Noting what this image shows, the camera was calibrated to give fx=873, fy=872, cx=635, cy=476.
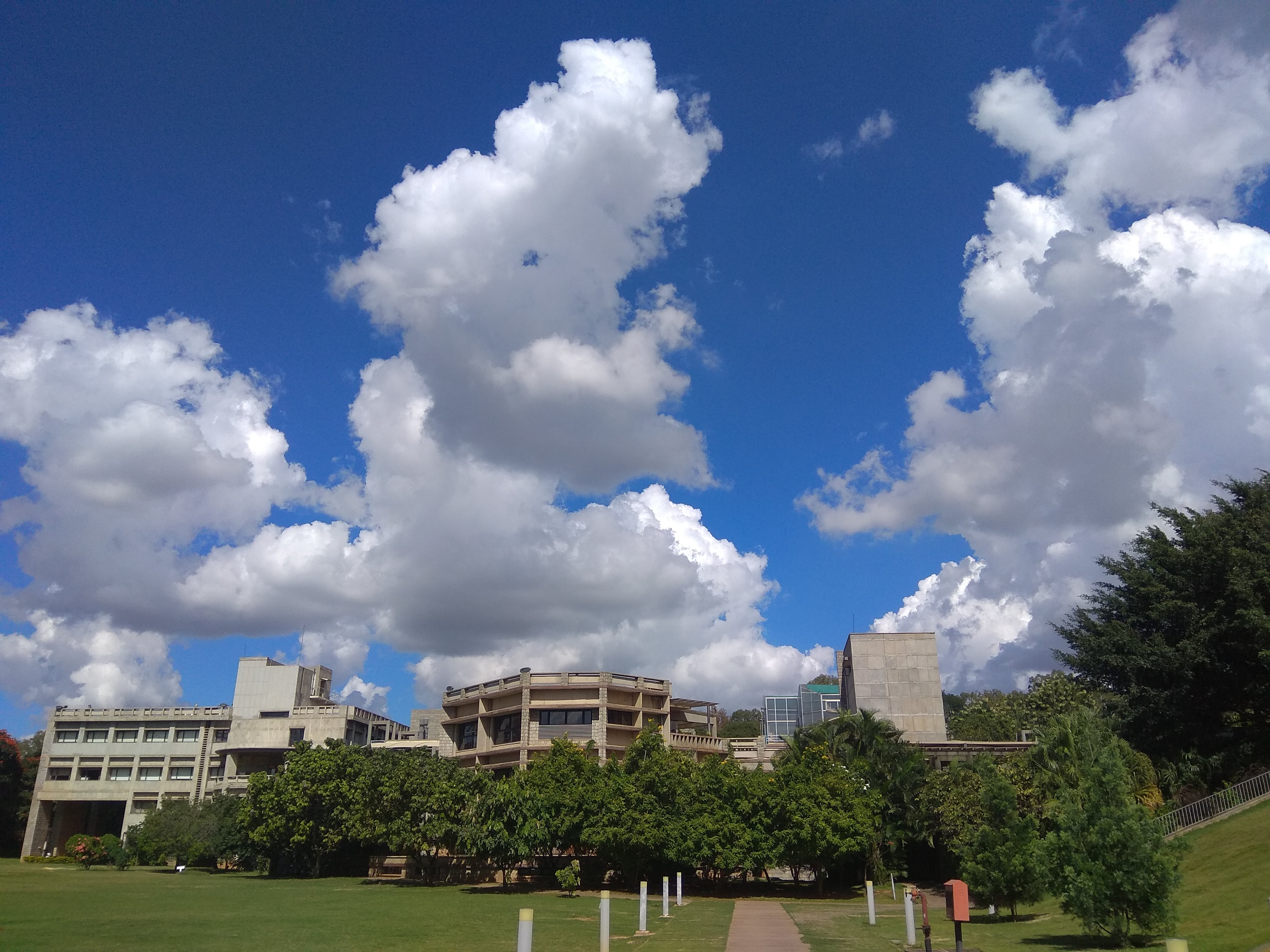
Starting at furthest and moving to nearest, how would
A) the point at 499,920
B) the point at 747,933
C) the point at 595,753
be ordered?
the point at 595,753 → the point at 499,920 → the point at 747,933

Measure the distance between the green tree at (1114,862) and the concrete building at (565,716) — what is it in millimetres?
42881

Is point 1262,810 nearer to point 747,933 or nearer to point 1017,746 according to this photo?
point 1017,746

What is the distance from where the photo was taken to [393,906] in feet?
101

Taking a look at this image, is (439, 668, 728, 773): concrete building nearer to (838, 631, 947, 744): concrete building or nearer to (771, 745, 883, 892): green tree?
(838, 631, 947, 744): concrete building

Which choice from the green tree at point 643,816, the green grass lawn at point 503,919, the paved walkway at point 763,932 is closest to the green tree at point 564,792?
the green tree at point 643,816

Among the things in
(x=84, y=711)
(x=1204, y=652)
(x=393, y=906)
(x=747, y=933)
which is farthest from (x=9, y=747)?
(x=1204, y=652)

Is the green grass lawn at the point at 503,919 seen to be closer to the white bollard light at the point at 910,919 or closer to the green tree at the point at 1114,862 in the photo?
the white bollard light at the point at 910,919

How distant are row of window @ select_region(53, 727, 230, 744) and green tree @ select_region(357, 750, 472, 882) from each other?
45569 millimetres

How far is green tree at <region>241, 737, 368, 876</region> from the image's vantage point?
45906 millimetres

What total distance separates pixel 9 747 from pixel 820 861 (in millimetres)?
80958

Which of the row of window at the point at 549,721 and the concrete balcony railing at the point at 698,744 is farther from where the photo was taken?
the row of window at the point at 549,721

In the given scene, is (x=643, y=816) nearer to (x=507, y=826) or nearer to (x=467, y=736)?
(x=507, y=826)

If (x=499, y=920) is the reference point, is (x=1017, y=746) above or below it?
above

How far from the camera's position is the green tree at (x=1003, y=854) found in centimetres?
2781
